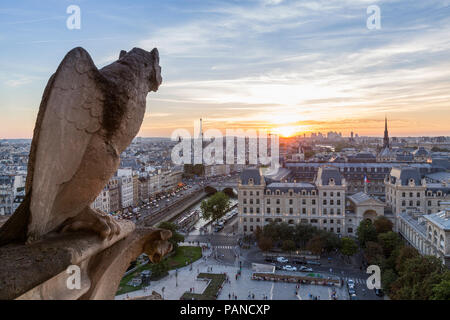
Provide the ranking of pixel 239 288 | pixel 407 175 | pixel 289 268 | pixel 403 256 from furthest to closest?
pixel 407 175 < pixel 289 268 < pixel 239 288 < pixel 403 256

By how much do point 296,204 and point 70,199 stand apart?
34321 millimetres

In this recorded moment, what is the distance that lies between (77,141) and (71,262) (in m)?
1.13

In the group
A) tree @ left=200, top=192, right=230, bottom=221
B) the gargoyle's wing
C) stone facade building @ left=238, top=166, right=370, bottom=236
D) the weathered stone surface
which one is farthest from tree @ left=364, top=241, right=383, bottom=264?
the gargoyle's wing

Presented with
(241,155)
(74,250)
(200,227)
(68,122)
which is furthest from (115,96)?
(241,155)

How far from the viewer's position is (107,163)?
4.13 meters

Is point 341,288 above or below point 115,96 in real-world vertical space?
below

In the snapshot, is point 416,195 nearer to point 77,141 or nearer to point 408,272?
point 408,272

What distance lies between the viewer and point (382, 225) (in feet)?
110

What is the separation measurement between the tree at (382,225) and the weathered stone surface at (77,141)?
3302cm

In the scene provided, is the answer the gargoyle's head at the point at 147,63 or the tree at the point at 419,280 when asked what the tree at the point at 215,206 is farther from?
the gargoyle's head at the point at 147,63

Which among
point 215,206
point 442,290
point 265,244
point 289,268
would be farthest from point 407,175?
point 442,290

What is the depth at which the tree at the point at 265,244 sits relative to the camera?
3060 cm

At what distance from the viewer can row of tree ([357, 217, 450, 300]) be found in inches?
688
